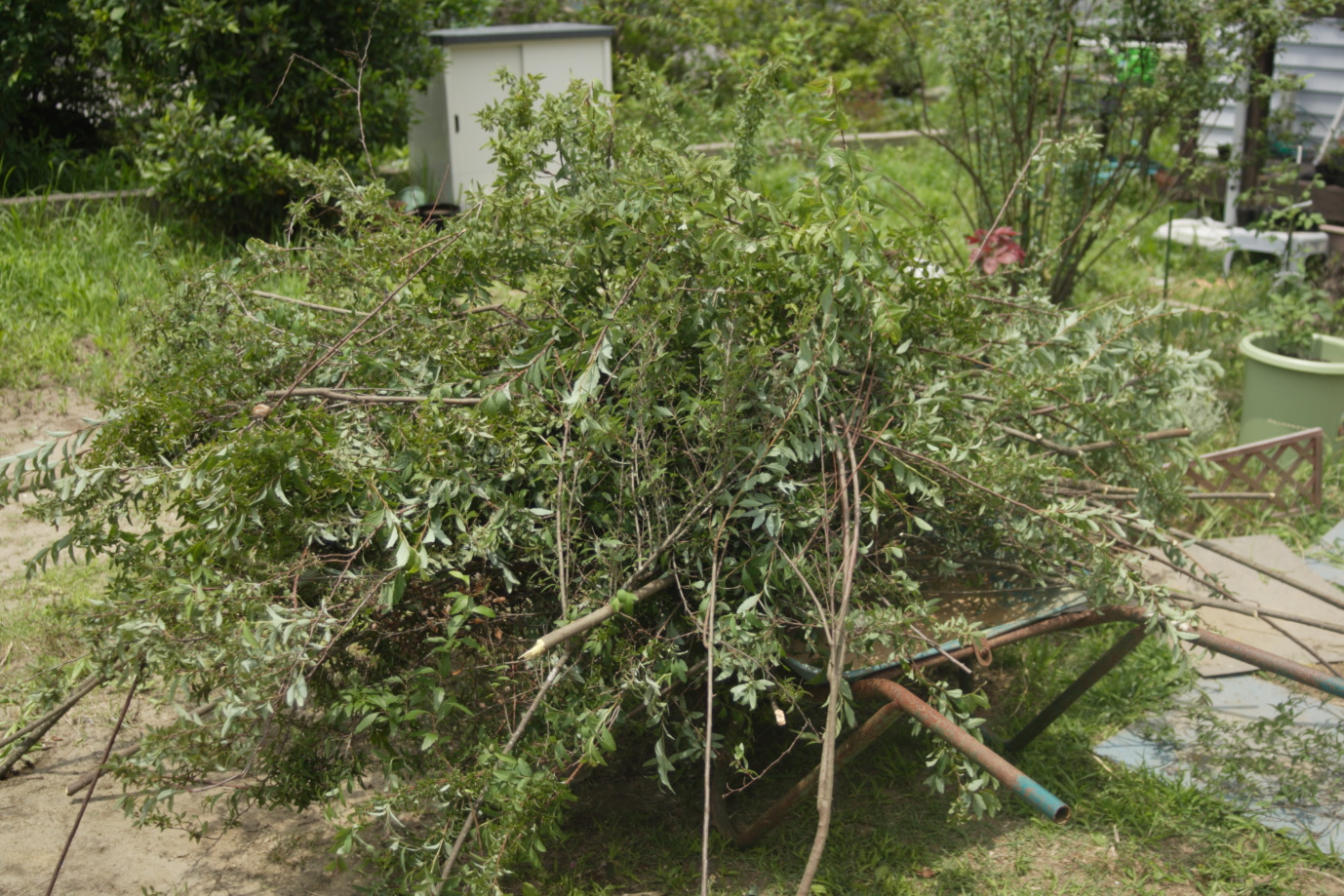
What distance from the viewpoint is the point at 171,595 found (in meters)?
2.31

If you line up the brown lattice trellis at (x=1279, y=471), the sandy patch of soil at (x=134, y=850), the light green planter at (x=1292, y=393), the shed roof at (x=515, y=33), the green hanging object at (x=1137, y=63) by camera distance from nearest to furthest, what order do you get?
the sandy patch of soil at (x=134, y=850) → the brown lattice trellis at (x=1279, y=471) → the light green planter at (x=1292, y=393) → the green hanging object at (x=1137, y=63) → the shed roof at (x=515, y=33)

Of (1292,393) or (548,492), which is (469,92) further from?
(548,492)

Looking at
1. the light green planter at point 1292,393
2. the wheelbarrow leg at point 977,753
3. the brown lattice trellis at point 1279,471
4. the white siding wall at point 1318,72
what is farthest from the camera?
the white siding wall at point 1318,72

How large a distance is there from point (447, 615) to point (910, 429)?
3.74 feet

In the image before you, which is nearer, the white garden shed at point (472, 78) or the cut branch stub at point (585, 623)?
the cut branch stub at point (585, 623)

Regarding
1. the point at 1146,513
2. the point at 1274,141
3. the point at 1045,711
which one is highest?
the point at 1274,141

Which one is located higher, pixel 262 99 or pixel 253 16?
pixel 253 16

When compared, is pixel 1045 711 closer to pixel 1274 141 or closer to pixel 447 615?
pixel 447 615

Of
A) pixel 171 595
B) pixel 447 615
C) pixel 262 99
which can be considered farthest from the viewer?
pixel 262 99

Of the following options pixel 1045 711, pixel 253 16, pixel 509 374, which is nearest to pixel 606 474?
pixel 509 374

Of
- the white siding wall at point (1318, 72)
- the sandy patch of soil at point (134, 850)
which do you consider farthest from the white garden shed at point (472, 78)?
the sandy patch of soil at point (134, 850)

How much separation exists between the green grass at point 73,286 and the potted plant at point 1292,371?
462 cm

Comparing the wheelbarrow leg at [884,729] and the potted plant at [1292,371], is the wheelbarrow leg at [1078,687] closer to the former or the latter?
the wheelbarrow leg at [884,729]

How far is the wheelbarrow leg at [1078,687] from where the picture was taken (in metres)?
2.86
